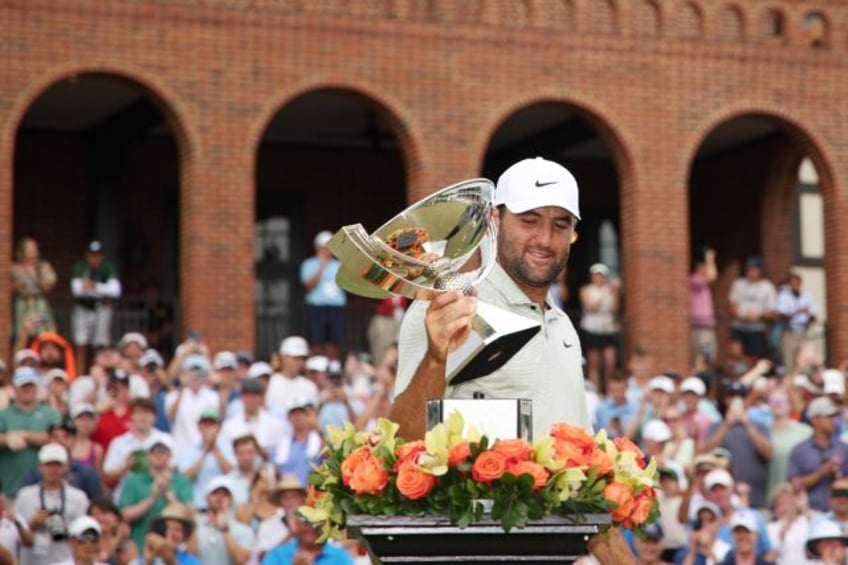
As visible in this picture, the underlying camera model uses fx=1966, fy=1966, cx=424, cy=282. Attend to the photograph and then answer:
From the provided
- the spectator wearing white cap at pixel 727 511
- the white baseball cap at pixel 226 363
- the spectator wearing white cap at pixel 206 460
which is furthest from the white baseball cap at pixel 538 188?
the white baseball cap at pixel 226 363

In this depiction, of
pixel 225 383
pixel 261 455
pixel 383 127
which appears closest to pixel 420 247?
pixel 261 455

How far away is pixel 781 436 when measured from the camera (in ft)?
55.7


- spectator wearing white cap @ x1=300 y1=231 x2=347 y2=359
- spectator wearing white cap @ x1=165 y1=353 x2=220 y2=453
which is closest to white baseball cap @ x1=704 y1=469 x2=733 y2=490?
spectator wearing white cap @ x1=165 y1=353 x2=220 y2=453

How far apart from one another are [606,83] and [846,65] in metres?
3.46

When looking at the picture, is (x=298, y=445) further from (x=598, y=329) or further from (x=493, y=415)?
(x=493, y=415)

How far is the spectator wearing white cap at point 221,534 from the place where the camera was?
13.7 meters

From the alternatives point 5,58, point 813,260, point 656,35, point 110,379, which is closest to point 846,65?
point 656,35

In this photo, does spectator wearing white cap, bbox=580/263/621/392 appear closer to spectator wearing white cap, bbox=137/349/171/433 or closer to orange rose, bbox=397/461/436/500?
spectator wearing white cap, bbox=137/349/171/433

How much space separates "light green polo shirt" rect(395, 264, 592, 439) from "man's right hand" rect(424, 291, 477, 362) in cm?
32

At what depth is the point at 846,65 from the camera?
82.3 ft

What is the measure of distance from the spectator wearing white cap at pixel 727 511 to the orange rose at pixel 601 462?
910cm

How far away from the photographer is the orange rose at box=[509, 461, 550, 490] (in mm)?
4992

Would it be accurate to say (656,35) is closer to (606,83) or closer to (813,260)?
(606,83)

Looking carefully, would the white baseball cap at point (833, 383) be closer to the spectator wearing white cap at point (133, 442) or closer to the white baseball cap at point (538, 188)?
the spectator wearing white cap at point (133, 442)
